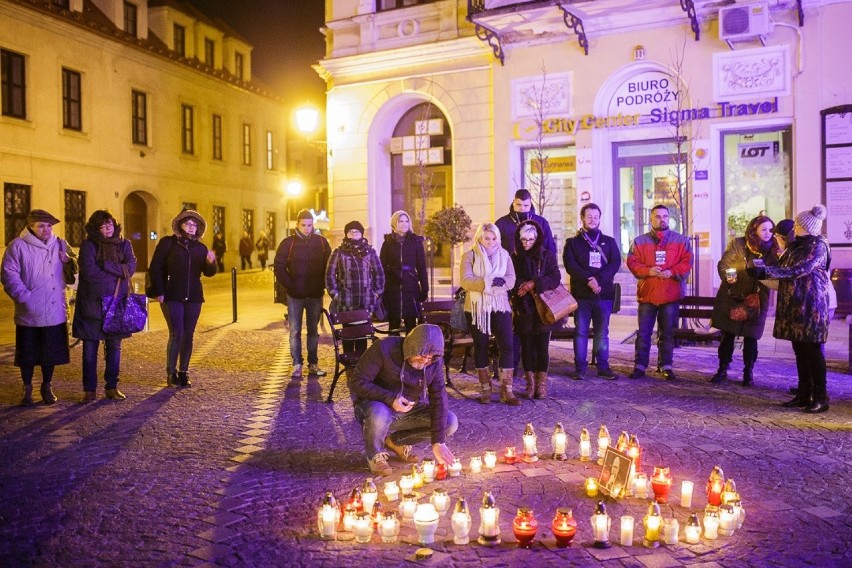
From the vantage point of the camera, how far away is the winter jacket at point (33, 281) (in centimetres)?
830

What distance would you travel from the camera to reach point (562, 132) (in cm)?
1748

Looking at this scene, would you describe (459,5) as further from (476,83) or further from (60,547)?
(60,547)

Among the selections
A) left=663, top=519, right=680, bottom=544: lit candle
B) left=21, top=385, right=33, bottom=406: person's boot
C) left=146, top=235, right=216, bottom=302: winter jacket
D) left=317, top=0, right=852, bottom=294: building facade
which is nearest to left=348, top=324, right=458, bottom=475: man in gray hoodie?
left=663, top=519, right=680, bottom=544: lit candle

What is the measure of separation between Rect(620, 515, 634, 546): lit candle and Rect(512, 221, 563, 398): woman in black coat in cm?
410

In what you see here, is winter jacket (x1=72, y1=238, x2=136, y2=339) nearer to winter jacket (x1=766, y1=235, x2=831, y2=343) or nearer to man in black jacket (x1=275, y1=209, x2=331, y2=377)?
man in black jacket (x1=275, y1=209, x2=331, y2=377)

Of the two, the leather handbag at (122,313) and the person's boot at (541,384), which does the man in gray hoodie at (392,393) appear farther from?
the leather handbag at (122,313)

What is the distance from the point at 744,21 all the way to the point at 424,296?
8.74 metres

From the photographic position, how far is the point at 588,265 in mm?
9711

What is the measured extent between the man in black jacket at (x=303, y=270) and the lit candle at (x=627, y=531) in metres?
5.83

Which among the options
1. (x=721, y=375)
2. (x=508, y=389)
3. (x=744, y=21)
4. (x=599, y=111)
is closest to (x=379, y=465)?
(x=508, y=389)

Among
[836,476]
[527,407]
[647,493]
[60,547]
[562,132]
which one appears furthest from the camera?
[562,132]

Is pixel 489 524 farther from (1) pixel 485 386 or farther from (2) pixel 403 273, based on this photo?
(2) pixel 403 273

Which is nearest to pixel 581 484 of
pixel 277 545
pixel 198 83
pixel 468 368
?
pixel 277 545

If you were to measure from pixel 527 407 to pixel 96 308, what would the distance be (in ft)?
14.7
